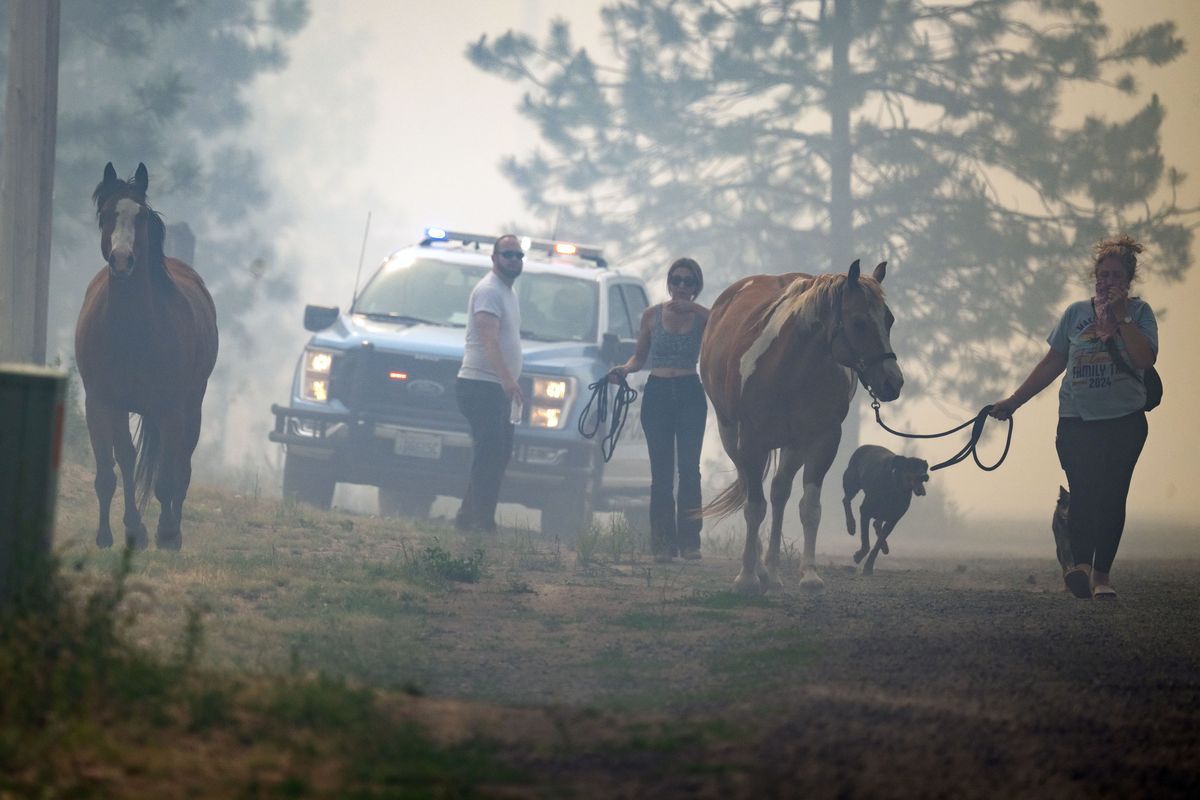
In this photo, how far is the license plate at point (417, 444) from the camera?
14.6 meters

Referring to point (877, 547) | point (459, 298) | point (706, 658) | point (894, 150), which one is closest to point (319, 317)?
point (459, 298)

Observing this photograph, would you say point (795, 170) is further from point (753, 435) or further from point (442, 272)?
point (753, 435)

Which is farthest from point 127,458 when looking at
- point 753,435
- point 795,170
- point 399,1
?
point 399,1

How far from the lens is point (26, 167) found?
48.8 ft

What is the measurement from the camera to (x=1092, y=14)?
26.8m

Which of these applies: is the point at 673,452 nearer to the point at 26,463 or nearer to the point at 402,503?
the point at 402,503

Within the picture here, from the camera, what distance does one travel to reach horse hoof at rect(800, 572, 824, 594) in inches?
445

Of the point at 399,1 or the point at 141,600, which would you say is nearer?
the point at 141,600

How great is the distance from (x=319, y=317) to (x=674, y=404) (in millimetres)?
3556

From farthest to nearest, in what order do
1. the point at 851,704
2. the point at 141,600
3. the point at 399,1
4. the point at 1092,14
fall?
the point at 399,1, the point at 1092,14, the point at 141,600, the point at 851,704

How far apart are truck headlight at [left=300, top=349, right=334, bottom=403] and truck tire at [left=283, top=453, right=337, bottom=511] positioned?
1.94 ft

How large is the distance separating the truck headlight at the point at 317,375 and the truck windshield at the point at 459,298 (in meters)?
0.86

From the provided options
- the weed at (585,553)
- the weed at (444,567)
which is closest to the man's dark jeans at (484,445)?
the weed at (585,553)

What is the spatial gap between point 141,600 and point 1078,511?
5.81 m
